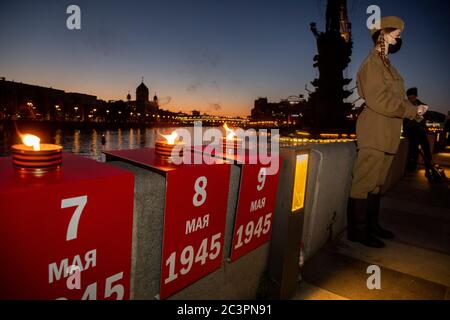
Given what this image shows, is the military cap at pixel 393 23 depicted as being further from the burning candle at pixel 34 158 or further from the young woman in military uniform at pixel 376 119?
the burning candle at pixel 34 158

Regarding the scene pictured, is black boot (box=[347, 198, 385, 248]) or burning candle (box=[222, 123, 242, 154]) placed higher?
burning candle (box=[222, 123, 242, 154])

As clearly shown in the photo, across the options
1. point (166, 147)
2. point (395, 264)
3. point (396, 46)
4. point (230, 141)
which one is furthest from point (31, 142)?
point (396, 46)

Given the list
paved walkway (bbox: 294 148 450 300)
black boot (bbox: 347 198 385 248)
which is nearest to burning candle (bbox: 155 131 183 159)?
paved walkway (bbox: 294 148 450 300)

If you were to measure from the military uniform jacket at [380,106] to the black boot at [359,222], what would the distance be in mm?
820

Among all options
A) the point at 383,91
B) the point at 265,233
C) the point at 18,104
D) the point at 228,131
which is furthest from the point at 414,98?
the point at 18,104

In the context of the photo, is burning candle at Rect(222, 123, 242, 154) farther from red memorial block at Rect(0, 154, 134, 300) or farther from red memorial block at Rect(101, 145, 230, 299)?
red memorial block at Rect(0, 154, 134, 300)

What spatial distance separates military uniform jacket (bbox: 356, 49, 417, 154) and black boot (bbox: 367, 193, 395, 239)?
0.77m

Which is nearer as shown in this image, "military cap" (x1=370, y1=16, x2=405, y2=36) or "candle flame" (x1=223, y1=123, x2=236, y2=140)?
"candle flame" (x1=223, y1=123, x2=236, y2=140)

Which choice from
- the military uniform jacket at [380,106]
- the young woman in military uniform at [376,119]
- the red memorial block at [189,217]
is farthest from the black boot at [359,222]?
the red memorial block at [189,217]

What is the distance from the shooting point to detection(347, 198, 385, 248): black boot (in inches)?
157

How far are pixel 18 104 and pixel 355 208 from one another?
4782 inches

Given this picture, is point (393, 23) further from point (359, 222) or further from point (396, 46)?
point (359, 222)

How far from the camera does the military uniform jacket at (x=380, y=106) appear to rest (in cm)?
348

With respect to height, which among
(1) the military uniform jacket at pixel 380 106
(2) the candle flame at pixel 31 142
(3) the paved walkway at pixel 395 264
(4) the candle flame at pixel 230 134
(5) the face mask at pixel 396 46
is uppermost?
(5) the face mask at pixel 396 46
